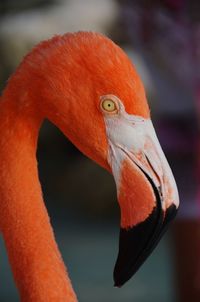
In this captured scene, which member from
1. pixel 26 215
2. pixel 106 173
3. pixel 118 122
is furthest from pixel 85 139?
pixel 106 173

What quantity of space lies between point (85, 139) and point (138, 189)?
0.13 metres

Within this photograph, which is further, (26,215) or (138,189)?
(26,215)

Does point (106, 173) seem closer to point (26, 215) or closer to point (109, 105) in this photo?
point (26, 215)

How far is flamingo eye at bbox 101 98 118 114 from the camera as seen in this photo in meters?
1.42

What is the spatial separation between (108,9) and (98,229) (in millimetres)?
1902

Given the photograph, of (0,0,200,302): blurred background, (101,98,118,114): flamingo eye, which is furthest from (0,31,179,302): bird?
(0,0,200,302): blurred background

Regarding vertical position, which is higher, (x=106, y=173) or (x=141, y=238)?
(x=106, y=173)

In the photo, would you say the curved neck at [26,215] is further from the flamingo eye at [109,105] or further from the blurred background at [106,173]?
the blurred background at [106,173]

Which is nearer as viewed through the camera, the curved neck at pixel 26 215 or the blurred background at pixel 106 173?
the curved neck at pixel 26 215

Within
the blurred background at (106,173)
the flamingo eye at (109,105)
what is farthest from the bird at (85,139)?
the blurred background at (106,173)

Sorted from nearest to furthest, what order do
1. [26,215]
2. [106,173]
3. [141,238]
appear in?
1. [141,238]
2. [26,215]
3. [106,173]

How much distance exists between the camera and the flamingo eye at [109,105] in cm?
142

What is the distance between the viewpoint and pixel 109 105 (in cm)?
142

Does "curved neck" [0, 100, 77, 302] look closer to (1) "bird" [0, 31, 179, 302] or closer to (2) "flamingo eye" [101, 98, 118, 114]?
(1) "bird" [0, 31, 179, 302]
